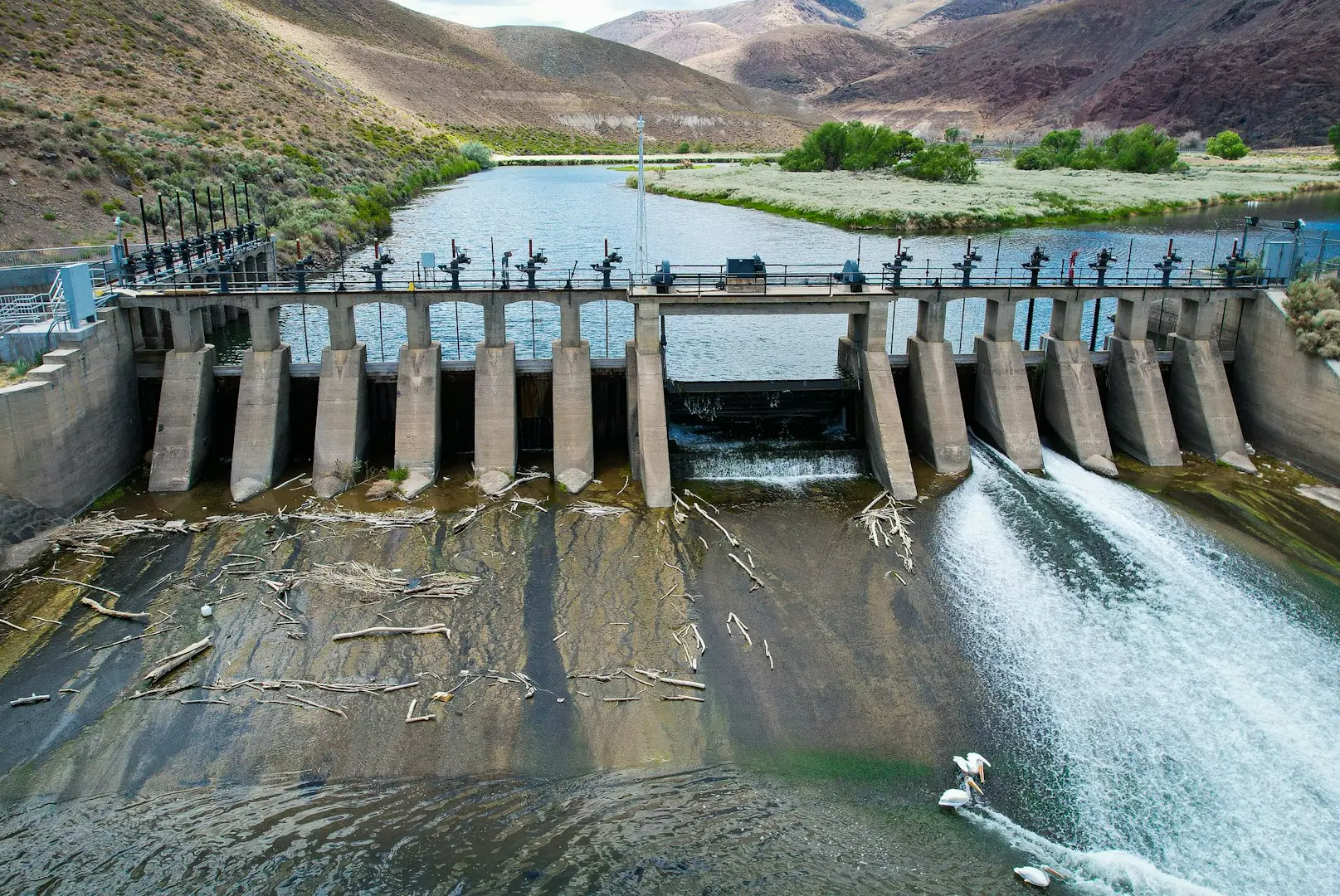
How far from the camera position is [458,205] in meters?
96.1

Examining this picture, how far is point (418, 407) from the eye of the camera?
3400 cm

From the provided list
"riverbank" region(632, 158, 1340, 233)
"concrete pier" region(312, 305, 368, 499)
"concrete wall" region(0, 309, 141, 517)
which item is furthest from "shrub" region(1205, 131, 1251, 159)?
"concrete wall" region(0, 309, 141, 517)

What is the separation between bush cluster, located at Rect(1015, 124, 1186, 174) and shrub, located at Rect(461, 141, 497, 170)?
Answer: 75.7 m

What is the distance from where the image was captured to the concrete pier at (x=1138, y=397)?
35.9 metres

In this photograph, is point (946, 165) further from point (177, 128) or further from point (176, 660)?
point (176, 660)

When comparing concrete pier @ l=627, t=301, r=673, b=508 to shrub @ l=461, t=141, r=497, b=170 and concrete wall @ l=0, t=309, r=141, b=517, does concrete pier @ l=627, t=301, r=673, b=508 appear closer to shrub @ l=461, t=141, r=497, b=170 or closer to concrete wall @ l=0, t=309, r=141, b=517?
concrete wall @ l=0, t=309, r=141, b=517

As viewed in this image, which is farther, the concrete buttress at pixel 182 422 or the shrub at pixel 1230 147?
the shrub at pixel 1230 147

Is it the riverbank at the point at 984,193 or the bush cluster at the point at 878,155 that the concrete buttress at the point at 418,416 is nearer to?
the riverbank at the point at 984,193

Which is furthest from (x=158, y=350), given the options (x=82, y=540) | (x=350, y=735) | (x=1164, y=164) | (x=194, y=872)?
(x=1164, y=164)

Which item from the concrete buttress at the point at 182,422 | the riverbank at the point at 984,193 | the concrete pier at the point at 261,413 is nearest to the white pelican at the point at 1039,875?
the concrete pier at the point at 261,413

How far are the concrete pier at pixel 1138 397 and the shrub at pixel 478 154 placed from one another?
416 feet

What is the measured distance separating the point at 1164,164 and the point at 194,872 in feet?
453

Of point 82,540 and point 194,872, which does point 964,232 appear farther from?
point 194,872

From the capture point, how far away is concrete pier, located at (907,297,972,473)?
35062 millimetres
